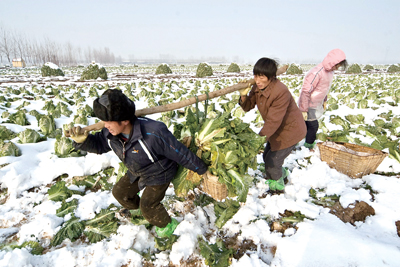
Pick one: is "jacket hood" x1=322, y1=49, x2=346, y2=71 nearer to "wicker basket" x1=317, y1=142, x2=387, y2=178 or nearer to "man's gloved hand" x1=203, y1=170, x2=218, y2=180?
"wicker basket" x1=317, y1=142, x2=387, y2=178

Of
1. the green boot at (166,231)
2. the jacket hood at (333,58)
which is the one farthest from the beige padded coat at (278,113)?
the green boot at (166,231)

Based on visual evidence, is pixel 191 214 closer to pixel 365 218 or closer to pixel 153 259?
pixel 153 259

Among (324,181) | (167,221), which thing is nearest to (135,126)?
(167,221)

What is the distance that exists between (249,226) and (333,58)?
126 inches

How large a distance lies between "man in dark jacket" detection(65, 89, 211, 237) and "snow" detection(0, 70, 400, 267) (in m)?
0.48

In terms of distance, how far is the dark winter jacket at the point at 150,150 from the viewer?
6.62 feet

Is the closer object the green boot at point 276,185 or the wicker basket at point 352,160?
the green boot at point 276,185

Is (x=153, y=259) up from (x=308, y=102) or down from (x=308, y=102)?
down

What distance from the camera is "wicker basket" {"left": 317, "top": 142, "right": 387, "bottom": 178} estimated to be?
3.54 meters

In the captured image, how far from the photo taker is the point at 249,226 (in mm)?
2748

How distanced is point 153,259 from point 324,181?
121 inches

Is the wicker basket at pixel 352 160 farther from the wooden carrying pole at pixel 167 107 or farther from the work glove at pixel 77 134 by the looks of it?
the work glove at pixel 77 134

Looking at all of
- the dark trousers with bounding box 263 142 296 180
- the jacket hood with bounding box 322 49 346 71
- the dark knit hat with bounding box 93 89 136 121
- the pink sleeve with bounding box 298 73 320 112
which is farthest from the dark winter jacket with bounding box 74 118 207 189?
the jacket hood with bounding box 322 49 346 71

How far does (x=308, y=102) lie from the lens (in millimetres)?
4105
